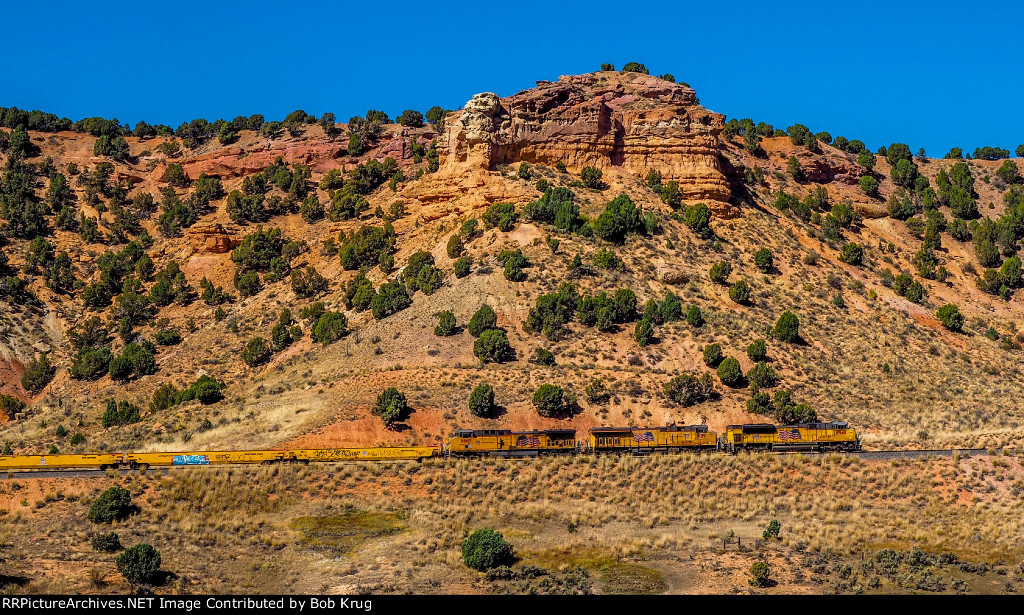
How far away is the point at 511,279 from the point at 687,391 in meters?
15.4

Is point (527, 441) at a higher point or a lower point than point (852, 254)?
lower

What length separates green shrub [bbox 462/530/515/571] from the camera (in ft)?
128

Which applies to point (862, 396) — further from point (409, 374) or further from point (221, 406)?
point (221, 406)

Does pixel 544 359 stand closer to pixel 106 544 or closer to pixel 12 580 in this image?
pixel 106 544

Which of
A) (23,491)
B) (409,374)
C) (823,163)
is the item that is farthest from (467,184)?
(23,491)

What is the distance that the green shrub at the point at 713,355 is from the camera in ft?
207

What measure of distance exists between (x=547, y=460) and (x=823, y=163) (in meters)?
56.3

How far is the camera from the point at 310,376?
2518 inches

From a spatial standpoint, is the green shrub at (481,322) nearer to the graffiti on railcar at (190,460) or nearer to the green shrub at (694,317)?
the green shrub at (694,317)

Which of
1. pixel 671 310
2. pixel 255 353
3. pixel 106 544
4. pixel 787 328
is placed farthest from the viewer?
pixel 255 353

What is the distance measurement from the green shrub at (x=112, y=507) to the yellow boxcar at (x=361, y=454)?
855 cm

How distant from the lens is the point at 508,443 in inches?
2130

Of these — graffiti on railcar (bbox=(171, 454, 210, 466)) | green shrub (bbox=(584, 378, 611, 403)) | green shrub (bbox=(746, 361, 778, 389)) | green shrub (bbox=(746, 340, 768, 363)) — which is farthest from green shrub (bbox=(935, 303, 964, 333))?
graffiti on railcar (bbox=(171, 454, 210, 466))
